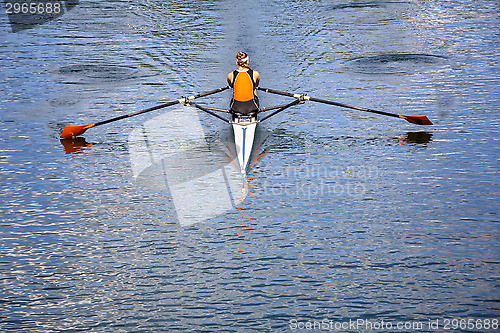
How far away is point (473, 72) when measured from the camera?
2894cm

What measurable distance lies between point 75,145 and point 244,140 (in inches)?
233

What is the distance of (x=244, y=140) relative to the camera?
1970 cm

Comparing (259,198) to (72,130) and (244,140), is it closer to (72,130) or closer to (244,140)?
(244,140)

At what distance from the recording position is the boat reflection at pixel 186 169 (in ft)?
55.8

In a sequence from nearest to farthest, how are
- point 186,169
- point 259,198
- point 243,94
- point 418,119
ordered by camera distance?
point 259,198 → point 186,169 → point 243,94 → point 418,119

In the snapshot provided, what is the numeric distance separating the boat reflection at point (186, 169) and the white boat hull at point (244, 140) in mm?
286

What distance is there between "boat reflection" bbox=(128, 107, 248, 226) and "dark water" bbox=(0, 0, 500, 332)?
0.07 m

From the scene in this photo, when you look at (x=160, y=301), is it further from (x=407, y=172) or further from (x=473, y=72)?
(x=473, y=72)

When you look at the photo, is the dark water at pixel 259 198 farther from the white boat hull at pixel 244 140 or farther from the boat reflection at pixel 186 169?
the white boat hull at pixel 244 140

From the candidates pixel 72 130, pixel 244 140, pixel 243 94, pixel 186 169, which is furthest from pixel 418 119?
pixel 72 130

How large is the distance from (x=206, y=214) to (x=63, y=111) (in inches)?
446

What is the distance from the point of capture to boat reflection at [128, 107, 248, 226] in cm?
1702

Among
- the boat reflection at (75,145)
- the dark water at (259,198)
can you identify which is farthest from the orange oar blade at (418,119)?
the boat reflection at (75,145)

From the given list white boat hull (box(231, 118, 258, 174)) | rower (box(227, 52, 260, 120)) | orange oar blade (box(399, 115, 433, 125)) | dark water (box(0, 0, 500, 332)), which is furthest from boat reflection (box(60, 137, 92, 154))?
orange oar blade (box(399, 115, 433, 125))
